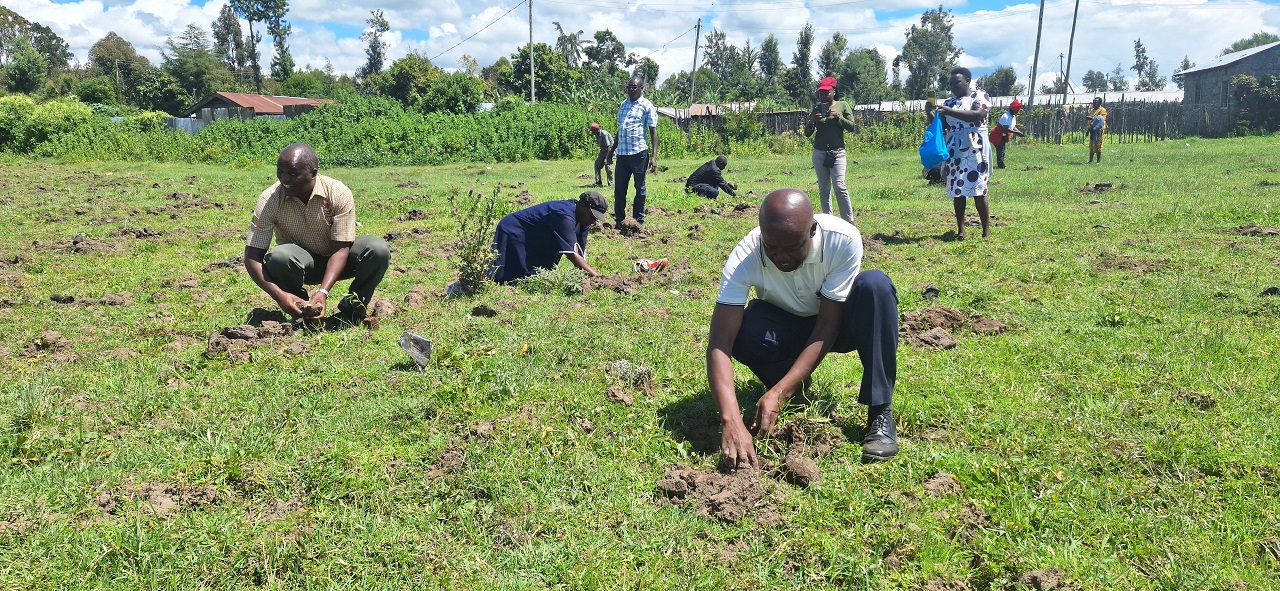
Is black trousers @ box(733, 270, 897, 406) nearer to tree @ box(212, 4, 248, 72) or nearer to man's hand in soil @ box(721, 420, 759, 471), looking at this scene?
man's hand in soil @ box(721, 420, 759, 471)

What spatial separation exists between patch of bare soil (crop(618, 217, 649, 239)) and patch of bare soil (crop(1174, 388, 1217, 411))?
6.36 meters

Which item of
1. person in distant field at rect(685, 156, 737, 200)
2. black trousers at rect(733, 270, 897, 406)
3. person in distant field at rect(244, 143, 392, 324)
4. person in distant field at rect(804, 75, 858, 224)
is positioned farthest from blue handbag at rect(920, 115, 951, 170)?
person in distant field at rect(244, 143, 392, 324)

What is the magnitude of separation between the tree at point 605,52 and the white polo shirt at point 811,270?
69535mm

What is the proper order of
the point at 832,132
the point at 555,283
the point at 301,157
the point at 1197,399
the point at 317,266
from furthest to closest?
the point at 832,132
the point at 555,283
the point at 317,266
the point at 301,157
the point at 1197,399

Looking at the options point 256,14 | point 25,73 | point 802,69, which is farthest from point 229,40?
point 802,69

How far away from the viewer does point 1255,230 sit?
8422 millimetres

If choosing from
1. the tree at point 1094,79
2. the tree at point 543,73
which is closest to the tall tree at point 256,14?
the tree at point 543,73

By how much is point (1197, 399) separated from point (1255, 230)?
569 cm

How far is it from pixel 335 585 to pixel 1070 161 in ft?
69.2

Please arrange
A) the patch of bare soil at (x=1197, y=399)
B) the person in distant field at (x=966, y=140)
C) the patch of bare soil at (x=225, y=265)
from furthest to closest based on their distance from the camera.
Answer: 1. the person in distant field at (x=966, y=140)
2. the patch of bare soil at (x=225, y=265)
3. the patch of bare soil at (x=1197, y=399)

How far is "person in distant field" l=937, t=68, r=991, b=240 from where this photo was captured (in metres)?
8.54

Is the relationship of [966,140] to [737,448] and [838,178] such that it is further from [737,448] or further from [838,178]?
[737,448]

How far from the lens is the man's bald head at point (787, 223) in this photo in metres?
3.22

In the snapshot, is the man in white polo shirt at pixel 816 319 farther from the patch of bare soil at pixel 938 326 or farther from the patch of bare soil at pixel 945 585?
the patch of bare soil at pixel 938 326
